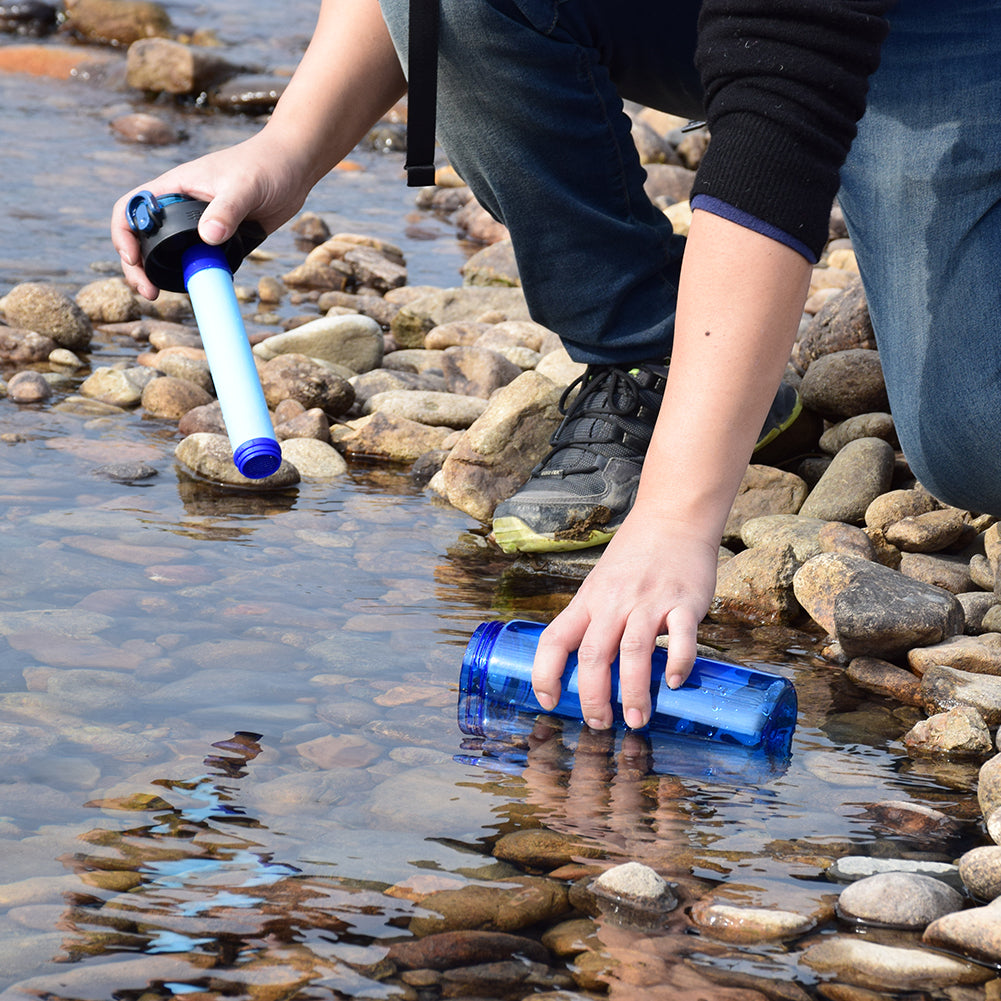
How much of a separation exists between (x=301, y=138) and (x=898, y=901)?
1.61m

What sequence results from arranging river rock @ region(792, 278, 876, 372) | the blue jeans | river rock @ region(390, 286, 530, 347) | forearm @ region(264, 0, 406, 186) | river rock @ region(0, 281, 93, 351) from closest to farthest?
the blue jeans
forearm @ region(264, 0, 406, 186)
river rock @ region(792, 278, 876, 372)
river rock @ region(0, 281, 93, 351)
river rock @ region(390, 286, 530, 347)

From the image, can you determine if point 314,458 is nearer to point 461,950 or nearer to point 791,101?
point 791,101

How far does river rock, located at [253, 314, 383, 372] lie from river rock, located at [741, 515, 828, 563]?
166cm

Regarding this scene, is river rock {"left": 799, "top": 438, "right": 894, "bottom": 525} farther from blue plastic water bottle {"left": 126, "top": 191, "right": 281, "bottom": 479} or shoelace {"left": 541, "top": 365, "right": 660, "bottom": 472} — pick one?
blue plastic water bottle {"left": 126, "top": 191, "right": 281, "bottom": 479}

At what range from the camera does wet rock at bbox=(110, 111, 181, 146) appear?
877cm

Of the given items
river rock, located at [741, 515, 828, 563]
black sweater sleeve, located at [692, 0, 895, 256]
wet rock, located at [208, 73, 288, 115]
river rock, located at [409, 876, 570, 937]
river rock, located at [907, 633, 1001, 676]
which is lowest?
river rock, located at [409, 876, 570, 937]

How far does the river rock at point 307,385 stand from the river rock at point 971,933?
7.90 feet

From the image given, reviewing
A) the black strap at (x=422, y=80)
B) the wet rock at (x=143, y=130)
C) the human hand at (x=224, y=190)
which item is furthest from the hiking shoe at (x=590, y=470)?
the wet rock at (x=143, y=130)

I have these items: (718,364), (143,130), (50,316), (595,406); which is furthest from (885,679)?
(143,130)

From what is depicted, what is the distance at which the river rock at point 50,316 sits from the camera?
3900 millimetres

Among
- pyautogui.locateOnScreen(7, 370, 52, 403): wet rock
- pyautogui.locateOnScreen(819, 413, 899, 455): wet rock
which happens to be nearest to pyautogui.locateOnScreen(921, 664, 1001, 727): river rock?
pyautogui.locateOnScreen(819, 413, 899, 455): wet rock

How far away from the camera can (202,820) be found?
153 cm

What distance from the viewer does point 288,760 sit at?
1701 millimetres

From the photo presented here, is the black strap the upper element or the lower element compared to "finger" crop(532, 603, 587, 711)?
upper
